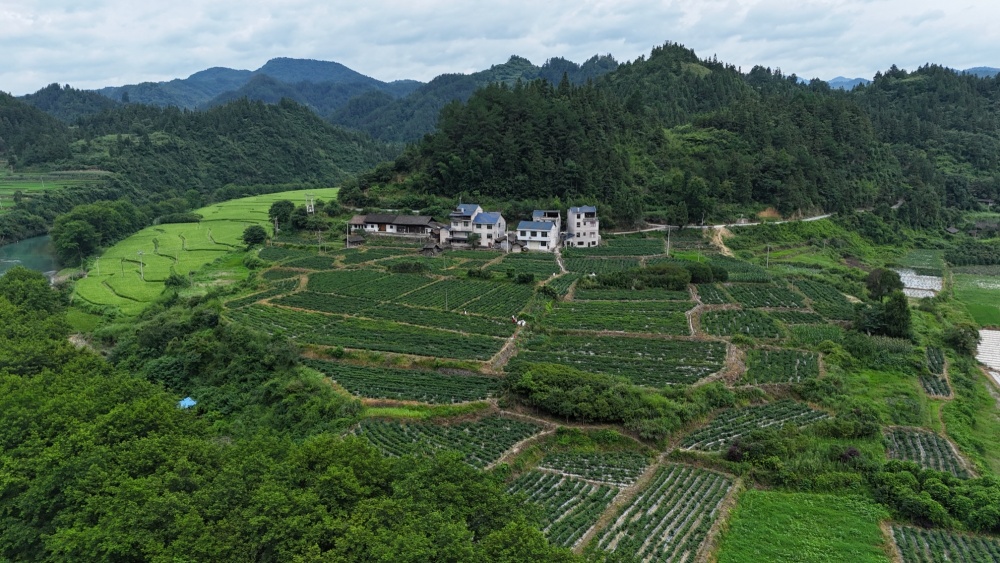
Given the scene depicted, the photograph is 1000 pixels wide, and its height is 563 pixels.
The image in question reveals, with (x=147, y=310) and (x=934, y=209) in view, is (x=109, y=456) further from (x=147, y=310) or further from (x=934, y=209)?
(x=934, y=209)

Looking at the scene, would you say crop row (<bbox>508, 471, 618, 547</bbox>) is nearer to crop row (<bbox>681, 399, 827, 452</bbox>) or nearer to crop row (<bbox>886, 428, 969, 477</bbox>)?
crop row (<bbox>681, 399, 827, 452</bbox>)

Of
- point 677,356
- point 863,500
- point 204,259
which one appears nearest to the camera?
point 863,500

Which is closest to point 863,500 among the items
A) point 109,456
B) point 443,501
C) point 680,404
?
point 680,404

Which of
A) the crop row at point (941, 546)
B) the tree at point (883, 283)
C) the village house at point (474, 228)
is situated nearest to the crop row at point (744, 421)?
the crop row at point (941, 546)

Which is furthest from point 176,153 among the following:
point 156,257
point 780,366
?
point 780,366

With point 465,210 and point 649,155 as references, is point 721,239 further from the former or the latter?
point 465,210

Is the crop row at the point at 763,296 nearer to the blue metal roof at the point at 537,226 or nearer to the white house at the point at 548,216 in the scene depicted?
the blue metal roof at the point at 537,226
